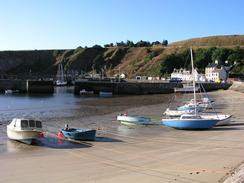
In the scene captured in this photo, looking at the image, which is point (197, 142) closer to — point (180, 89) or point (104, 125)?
point (104, 125)

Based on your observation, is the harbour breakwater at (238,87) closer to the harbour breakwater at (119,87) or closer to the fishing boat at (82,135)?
the harbour breakwater at (119,87)

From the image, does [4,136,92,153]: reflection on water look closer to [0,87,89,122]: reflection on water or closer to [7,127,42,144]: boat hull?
[7,127,42,144]: boat hull

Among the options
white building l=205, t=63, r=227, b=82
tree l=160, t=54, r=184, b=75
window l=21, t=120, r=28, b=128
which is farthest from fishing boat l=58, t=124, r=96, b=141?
tree l=160, t=54, r=184, b=75

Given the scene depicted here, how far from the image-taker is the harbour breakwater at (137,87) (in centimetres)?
10862

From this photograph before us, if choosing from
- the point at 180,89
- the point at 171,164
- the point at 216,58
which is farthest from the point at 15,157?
the point at 216,58

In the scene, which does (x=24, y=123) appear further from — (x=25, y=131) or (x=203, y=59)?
(x=203, y=59)

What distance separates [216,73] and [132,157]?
111m

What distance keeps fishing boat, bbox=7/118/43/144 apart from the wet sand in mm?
569

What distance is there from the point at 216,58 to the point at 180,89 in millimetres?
58001

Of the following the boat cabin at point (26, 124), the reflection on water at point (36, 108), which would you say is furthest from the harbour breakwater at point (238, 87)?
the boat cabin at point (26, 124)

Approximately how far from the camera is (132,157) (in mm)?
25500

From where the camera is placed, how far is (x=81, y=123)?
4506 cm

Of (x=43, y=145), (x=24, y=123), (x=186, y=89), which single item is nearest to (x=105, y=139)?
(x=43, y=145)

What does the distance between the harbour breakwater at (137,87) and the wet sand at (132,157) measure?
71037mm
